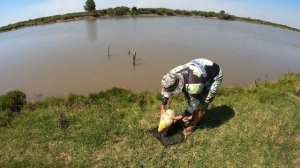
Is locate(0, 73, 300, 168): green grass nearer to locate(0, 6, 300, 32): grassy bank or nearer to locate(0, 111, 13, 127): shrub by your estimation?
locate(0, 111, 13, 127): shrub

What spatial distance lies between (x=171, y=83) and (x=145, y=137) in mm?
1583

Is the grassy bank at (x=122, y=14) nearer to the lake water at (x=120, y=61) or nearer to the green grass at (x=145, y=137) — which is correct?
the lake water at (x=120, y=61)

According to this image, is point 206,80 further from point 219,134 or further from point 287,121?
point 287,121

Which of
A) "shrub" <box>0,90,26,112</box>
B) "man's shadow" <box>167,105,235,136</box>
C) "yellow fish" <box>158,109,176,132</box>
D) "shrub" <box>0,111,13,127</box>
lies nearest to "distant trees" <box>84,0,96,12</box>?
"shrub" <box>0,90,26,112</box>

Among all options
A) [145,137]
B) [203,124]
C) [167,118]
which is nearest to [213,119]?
[203,124]

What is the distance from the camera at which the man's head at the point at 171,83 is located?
16.5 ft

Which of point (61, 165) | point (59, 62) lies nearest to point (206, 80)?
point (61, 165)

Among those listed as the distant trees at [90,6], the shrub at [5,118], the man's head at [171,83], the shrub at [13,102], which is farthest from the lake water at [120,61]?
the distant trees at [90,6]

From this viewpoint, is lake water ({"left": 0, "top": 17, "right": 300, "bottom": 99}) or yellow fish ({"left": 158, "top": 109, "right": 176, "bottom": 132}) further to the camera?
lake water ({"left": 0, "top": 17, "right": 300, "bottom": 99})

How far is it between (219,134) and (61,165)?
10.1ft

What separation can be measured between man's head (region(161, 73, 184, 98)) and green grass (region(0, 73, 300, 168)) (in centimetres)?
121

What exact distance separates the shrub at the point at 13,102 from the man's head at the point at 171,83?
4667mm

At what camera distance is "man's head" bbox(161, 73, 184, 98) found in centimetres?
502

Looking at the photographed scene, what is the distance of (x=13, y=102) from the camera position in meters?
8.22
